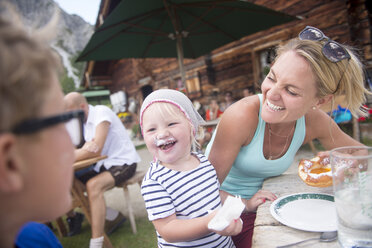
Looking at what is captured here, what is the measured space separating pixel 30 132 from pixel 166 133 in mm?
675

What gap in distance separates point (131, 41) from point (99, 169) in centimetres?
282

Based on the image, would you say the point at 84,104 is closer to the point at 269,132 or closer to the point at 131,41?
the point at 269,132

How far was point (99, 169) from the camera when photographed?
282 cm

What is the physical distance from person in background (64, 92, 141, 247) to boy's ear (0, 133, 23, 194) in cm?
214

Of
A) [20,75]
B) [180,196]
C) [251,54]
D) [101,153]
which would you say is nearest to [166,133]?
[180,196]

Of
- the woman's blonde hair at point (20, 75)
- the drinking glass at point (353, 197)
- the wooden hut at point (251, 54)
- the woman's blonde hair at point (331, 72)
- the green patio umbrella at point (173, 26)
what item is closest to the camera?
the woman's blonde hair at point (20, 75)

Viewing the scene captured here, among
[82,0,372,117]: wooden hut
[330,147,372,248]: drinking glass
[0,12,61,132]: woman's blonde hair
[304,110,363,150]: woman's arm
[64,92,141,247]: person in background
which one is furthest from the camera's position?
[82,0,372,117]: wooden hut

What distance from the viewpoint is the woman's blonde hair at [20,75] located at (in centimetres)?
42


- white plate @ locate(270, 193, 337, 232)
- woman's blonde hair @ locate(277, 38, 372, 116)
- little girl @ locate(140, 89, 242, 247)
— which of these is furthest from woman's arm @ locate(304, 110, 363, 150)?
Result: little girl @ locate(140, 89, 242, 247)

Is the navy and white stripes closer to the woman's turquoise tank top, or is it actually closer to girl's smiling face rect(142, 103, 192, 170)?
girl's smiling face rect(142, 103, 192, 170)

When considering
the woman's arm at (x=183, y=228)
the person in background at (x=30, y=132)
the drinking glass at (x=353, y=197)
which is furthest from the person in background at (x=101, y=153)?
the drinking glass at (x=353, y=197)

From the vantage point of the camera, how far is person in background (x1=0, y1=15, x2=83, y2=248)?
432mm

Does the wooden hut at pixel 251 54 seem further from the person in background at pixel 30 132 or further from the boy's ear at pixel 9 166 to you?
the boy's ear at pixel 9 166

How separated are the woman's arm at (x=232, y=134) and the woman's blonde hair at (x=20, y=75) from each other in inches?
42.6
